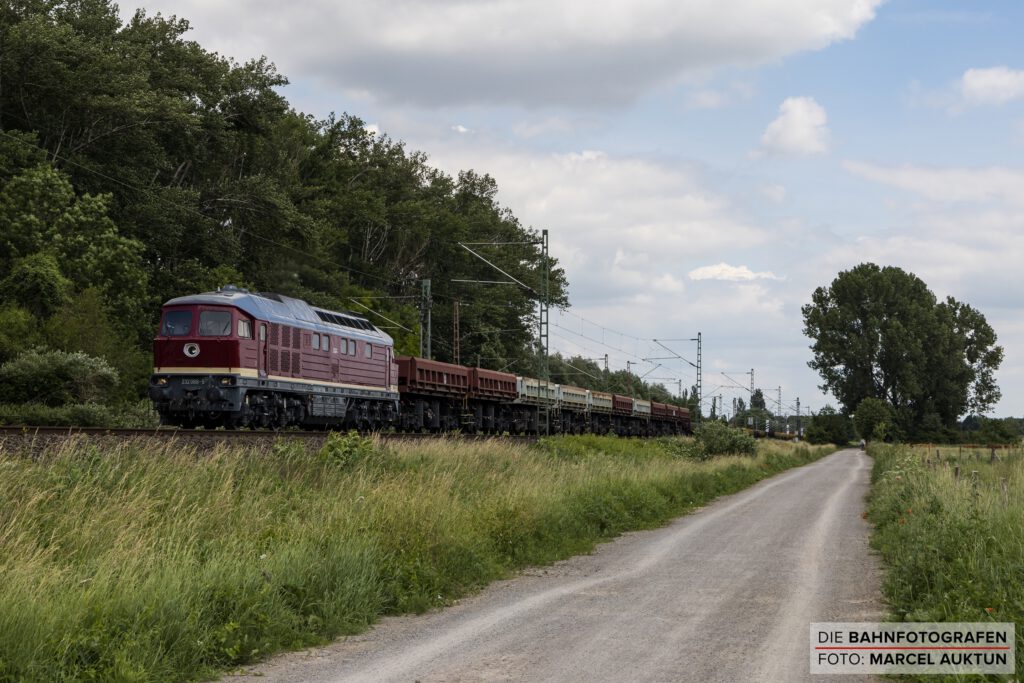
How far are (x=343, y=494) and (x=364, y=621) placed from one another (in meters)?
4.73

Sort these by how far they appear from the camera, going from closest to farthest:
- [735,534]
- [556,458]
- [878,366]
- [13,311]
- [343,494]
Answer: [343,494] → [735,534] → [556,458] → [13,311] → [878,366]

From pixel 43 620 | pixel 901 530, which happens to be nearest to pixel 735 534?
pixel 901 530

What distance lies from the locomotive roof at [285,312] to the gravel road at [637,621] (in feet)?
46.0

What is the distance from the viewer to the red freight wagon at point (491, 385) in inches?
1817

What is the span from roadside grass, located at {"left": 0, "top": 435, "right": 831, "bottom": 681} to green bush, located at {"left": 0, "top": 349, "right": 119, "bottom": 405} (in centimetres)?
1605

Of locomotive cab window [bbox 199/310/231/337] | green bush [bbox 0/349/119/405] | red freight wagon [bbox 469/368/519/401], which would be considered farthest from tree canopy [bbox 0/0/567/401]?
locomotive cab window [bbox 199/310/231/337]

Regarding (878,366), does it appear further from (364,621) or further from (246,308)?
(364,621)

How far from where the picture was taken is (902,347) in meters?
95.9

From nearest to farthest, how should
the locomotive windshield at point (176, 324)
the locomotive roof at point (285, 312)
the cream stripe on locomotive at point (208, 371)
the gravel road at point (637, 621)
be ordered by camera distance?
the gravel road at point (637, 621) → the cream stripe on locomotive at point (208, 371) → the locomotive windshield at point (176, 324) → the locomotive roof at point (285, 312)

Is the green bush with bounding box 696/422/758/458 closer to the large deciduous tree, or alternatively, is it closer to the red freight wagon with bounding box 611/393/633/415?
the red freight wagon with bounding box 611/393/633/415

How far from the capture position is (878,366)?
326ft

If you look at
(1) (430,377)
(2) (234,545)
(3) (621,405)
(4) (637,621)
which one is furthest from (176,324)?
(3) (621,405)

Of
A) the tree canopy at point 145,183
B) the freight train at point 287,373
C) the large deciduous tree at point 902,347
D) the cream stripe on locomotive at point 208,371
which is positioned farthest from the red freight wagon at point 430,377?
the large deciduous tree at point 902,347

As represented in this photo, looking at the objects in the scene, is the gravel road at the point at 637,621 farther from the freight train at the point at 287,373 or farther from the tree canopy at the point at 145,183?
the tree canopy at the point at 145,183
